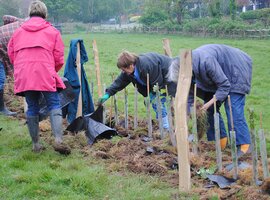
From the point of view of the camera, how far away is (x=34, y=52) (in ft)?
15.9

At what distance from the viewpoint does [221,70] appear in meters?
4.69

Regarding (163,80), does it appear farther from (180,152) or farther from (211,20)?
(211,20)

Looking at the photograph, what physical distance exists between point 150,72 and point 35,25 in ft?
5.37

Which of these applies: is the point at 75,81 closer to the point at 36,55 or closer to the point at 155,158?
the point at 36,55

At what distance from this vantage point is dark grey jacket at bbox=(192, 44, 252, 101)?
4.66 meters

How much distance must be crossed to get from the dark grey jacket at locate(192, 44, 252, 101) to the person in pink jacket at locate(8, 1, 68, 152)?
158 centimetres

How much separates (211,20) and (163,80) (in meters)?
28.3

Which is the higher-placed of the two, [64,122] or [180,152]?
[180,152]

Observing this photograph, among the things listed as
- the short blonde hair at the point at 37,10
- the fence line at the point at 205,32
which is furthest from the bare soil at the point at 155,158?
the fence line at the point at 205,32

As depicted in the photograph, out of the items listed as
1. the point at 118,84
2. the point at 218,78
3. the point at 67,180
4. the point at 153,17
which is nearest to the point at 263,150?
the point at 218,78

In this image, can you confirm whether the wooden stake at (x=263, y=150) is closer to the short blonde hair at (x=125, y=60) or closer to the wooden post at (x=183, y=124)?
the wooden post at (x=183, y=124)

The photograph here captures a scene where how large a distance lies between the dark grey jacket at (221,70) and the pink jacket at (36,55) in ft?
5.18

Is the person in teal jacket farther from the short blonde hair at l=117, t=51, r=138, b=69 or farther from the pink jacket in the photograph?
the pink jacket

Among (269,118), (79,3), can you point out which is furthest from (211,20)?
(79,3)
